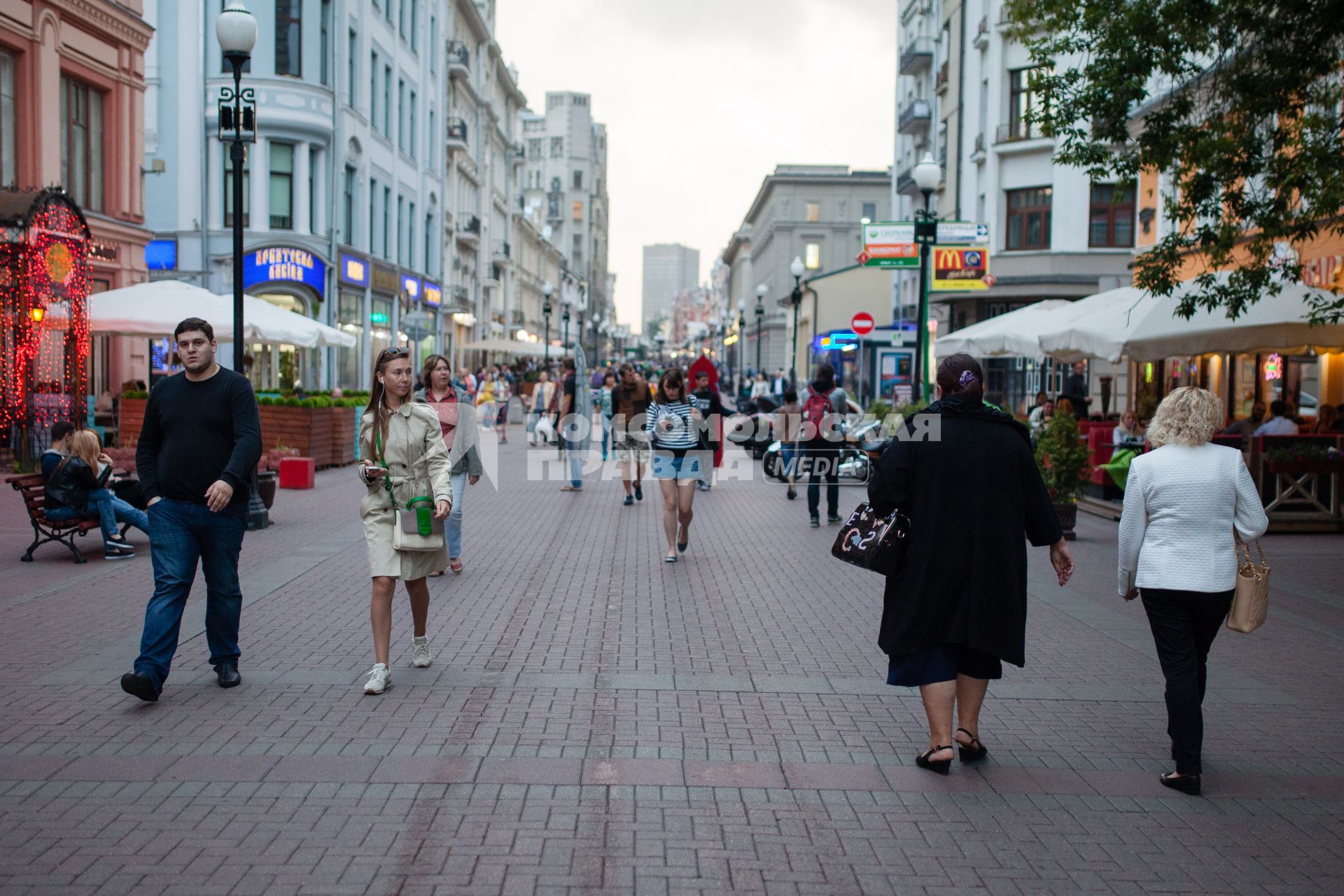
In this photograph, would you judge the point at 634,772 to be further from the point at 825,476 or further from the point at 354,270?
the point at 354,270

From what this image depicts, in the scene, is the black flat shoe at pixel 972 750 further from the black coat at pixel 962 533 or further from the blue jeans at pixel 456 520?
the blue jeans at pixel 456 520

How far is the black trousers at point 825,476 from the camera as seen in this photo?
46.5 ft

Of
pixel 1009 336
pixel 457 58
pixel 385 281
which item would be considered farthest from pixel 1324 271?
pixel 457 58

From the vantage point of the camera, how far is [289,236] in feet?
106

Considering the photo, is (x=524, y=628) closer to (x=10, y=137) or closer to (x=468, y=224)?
(x=10, y=137)

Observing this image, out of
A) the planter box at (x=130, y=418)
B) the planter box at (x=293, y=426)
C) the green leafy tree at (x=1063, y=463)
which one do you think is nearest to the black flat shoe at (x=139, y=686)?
the green leafy tree at (x=1063, y=463)

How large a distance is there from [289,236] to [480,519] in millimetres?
20497

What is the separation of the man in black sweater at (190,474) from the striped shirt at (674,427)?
5.21m

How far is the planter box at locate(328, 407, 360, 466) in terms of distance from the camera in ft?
70.0

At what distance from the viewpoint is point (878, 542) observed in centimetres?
527

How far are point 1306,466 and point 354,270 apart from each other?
28.5m

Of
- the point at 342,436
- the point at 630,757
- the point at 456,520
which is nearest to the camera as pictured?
the point at 630,757

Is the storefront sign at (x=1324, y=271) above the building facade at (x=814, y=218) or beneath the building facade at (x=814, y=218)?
beneath

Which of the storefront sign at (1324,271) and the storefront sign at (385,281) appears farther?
the storefront sign at (385,281)
